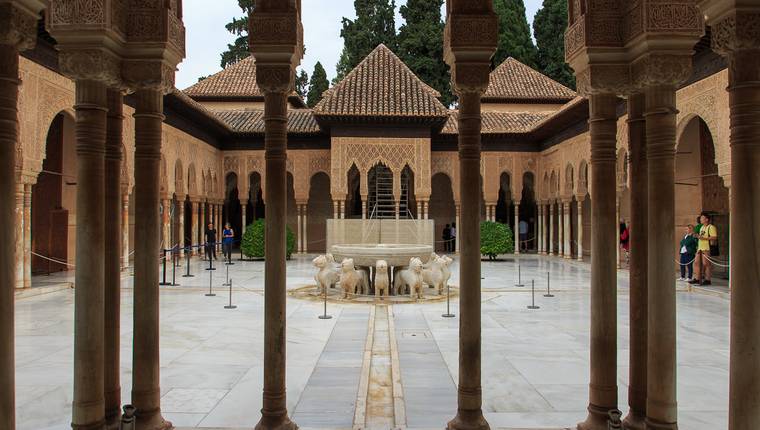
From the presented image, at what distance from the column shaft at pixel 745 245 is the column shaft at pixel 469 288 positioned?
1.54m

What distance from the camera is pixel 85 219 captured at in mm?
3641

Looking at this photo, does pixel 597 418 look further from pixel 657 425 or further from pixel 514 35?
pixel 514 35

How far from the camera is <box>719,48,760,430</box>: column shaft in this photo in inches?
116

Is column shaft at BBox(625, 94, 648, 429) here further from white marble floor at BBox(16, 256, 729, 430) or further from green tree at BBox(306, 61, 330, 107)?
green tree at BBox(306, 61, 330, 107)

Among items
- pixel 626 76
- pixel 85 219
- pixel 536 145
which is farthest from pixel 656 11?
pixel 536 145

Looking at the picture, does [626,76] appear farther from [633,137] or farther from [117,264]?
[117,264]

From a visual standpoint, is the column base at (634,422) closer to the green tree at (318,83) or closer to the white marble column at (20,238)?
the white marble column at (20,238)

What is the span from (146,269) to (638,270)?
3616 millimetres

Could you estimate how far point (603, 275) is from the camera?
403 cm

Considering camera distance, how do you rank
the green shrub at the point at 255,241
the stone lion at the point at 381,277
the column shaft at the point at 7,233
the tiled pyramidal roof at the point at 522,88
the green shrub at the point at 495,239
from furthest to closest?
1. the tiled pyramidal roof at the point at 522,88
2. the green shrub at the point at 495,239
3. the green shrub at the point at 255,241
4. the stone lion at the point at 381,277
5. the column shaft at the point at 7,233

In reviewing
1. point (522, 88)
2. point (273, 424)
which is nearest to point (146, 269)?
point (273, 424)

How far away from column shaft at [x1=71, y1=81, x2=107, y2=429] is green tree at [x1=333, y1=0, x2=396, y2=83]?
38426 millimetres

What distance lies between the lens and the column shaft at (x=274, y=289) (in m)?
3.94

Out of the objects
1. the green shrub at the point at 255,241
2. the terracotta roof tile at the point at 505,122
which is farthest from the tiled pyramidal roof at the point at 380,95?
the green shrub at the point at 255,241
